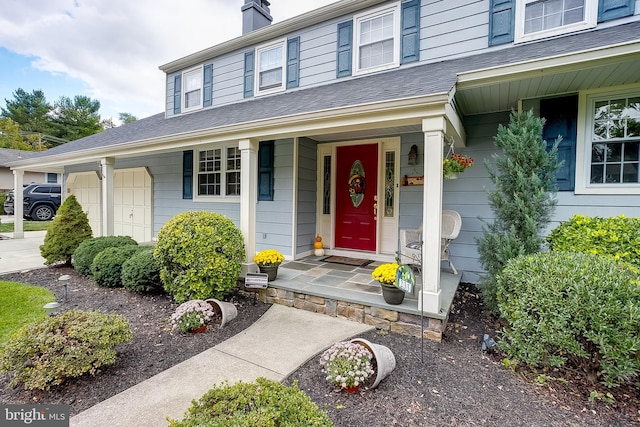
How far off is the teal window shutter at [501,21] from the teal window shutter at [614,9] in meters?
0.93

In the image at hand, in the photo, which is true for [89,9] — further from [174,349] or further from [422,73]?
[174,349]

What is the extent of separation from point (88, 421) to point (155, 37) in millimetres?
15147

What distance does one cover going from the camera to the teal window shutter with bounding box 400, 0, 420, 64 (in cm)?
479

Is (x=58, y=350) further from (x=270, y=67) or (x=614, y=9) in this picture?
(x=614, y=9)

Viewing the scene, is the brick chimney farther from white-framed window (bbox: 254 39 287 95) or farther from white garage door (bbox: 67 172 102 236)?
white garage door (bbox: 67 172 102 236)

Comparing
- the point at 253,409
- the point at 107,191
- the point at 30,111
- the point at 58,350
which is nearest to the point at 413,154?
the point at 253,409

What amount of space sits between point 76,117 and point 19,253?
2899cm

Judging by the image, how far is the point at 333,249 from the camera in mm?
5844

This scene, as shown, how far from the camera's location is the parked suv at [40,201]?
13.8 m

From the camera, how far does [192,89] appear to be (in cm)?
760

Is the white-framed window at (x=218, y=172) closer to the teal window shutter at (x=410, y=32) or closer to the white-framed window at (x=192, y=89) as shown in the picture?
the white-framed window at (x=192, y=89)

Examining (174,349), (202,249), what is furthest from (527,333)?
(202,249)

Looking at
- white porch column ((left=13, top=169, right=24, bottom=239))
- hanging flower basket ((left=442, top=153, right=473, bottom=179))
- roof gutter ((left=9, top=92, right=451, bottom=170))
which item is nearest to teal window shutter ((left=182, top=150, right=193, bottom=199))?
roof gutter ((left=9, top=92, right=451, bottom=170))

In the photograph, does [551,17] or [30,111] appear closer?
[551,17]
